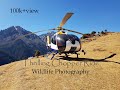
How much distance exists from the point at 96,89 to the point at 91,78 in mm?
2768

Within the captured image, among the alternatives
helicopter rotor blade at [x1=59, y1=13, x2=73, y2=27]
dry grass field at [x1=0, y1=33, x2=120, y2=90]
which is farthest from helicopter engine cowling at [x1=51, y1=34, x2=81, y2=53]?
dry grass field at [x1=0, y1=33, x2=120, y2=90]

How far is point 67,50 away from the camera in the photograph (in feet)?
96.3

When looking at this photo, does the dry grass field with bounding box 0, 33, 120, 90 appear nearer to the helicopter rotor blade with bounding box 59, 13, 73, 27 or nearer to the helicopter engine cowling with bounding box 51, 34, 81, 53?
the helicopter engine cowling with bounding box 51, 34, 81, 53

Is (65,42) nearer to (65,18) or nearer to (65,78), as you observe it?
(65,18)

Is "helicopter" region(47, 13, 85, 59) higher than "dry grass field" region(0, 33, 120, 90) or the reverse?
higher

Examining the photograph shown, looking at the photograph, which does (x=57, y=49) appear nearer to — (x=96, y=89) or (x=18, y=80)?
(x=18, y=80)

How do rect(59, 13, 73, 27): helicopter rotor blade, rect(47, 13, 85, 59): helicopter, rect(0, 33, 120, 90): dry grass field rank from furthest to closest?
rect(47, 13, 85, 59): helicopter
rect(59, 13, 73, 27): helicopter rotor blade
rect(0, 33, 120, 90): dry grass field

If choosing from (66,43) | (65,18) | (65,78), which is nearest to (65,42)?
(66,43)

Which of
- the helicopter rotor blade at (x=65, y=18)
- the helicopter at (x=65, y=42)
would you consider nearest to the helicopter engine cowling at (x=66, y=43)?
the helicopter at (x=65, y=42)

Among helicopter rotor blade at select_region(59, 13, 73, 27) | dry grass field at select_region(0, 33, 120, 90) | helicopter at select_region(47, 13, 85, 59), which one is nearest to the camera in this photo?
dry grass field at select_region(0, 33, 120, 90)

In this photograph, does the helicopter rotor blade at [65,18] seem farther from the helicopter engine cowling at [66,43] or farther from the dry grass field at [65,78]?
the dry grass field at [65,78]

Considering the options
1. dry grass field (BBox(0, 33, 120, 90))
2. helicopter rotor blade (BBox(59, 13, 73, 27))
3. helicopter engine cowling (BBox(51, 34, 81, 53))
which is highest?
helicopter rotor blade (BBox(59, 13, 73, 27))

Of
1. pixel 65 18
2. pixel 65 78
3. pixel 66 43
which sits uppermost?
pixel 65 18

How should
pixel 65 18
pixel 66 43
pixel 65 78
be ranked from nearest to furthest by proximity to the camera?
pixel 65 78 < pixel 65 18 < pixel 66 43
